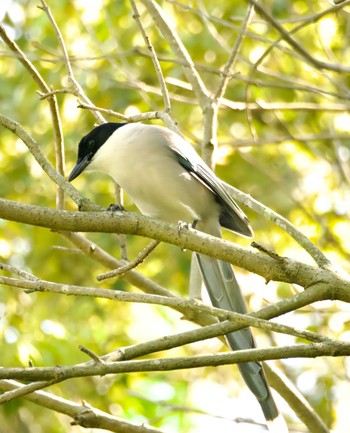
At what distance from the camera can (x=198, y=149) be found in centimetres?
621

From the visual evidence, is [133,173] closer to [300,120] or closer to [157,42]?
[157,42]

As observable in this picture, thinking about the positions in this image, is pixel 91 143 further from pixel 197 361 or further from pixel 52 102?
pixel 197 361

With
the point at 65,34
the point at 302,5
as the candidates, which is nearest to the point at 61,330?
the point at 65,34

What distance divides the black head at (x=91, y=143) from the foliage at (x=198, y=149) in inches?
29.9

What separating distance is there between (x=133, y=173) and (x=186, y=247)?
4.93ft

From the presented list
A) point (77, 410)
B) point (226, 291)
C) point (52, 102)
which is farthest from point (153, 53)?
point (77, 410)

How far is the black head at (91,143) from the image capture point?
473 cm

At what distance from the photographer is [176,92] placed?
273 inches

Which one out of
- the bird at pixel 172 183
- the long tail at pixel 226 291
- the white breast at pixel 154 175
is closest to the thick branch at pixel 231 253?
the long tail at pixel 226 291

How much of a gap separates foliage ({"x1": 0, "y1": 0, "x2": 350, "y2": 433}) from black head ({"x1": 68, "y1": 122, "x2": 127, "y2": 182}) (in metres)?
0.76

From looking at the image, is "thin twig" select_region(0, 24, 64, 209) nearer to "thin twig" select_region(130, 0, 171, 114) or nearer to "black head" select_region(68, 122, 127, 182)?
"thin twig" select_region(130, 0, 171, 114)

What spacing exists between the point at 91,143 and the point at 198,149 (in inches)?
61.2

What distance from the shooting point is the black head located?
4.73m

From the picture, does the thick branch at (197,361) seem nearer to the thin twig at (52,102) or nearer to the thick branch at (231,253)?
the thick branch at (231,253)
